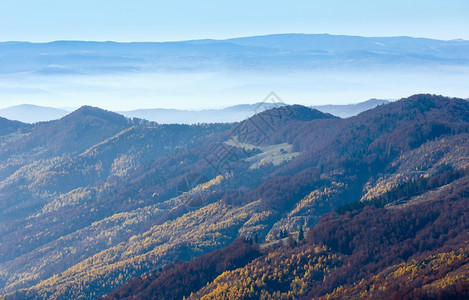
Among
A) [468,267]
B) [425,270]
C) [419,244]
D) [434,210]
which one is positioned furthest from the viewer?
[434,210]

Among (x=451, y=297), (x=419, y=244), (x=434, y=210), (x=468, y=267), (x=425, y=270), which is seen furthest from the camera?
(x=434, y=210)

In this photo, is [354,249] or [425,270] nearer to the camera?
[425,270]

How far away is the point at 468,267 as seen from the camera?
138m

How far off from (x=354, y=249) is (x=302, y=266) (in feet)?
46.8

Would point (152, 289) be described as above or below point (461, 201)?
below

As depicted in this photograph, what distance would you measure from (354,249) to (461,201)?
105ft

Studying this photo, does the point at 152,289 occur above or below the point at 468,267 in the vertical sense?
below

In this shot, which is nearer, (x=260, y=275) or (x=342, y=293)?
(x=342, y=293)

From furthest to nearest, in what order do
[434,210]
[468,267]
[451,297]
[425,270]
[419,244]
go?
[434,210] → [419,244] → [425,270] → [468,267] → [451,297]

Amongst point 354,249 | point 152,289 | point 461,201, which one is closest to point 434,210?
point 461,201

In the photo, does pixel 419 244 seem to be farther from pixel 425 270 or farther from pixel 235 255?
pixel 235 255

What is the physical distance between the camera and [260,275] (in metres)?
183

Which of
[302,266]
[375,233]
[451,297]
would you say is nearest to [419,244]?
[375,233]

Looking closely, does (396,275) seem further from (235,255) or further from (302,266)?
(235,255)
